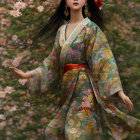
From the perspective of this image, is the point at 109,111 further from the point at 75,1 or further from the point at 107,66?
the point at 75,1

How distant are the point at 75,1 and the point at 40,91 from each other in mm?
1189

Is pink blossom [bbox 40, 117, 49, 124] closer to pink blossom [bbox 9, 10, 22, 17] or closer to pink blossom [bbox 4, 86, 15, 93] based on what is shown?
pink blossom [bbox 4, 86, 15, 93]

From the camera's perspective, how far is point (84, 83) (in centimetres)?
628

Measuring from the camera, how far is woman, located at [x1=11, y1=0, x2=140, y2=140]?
6164 millimetres

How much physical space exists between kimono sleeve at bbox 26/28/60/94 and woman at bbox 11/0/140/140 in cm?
4

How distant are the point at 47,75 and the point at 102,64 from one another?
2.47ft

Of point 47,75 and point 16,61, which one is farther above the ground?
point 47,75

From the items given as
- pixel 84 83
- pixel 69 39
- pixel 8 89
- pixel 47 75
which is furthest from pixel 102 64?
pixel 8 89

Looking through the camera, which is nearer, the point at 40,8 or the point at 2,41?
the point at 40,8

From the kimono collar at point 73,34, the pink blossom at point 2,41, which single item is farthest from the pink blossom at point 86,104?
the pink blossom at point 2,41

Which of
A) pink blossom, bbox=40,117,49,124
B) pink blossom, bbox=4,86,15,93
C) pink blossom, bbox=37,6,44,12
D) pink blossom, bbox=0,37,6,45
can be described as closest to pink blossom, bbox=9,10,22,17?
pink blossom, bbox=37,6,44,12

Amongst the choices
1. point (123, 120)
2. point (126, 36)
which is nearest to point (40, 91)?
point (123, 120)

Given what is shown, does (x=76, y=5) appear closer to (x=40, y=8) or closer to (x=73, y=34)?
(x=73, y=34)

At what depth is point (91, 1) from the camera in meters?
6.69
